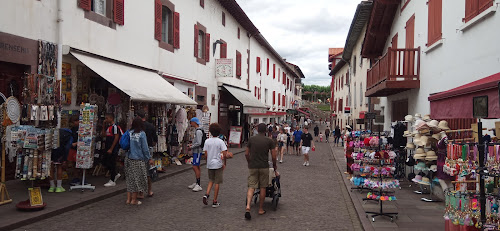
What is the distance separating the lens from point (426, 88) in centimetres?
1110

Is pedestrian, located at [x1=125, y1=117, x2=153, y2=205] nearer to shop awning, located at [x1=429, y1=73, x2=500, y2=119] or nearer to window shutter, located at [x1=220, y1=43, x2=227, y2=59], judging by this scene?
shop awning, located at [x1=429, y1=73, x2=500, y2=119]

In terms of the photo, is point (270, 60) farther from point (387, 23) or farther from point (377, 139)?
point (377, 139)

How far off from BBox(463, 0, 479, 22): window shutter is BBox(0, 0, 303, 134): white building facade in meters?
8.89

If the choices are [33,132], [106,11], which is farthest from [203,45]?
[33,132]

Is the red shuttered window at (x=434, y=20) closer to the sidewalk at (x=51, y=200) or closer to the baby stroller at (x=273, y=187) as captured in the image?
the baby stroller at (x=273, y=187)

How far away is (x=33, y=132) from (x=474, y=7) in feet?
29.2

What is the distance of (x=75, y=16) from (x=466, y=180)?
30.7ft

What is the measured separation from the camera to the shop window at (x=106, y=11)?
10422mm

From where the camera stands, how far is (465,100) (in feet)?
16.7

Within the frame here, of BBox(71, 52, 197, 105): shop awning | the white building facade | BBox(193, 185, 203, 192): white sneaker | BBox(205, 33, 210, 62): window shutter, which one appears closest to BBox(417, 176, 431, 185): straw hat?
BBox(193, 185, 203, 192): white sneaker

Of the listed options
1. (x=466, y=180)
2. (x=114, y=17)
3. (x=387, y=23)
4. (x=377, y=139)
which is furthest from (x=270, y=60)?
(x=466, y=180)

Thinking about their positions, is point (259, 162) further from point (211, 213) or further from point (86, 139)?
point (86, 139)

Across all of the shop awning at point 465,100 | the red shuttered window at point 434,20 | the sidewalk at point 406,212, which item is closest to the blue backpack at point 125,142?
the sidewalk at point 406,212

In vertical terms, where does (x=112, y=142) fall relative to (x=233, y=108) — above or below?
below
